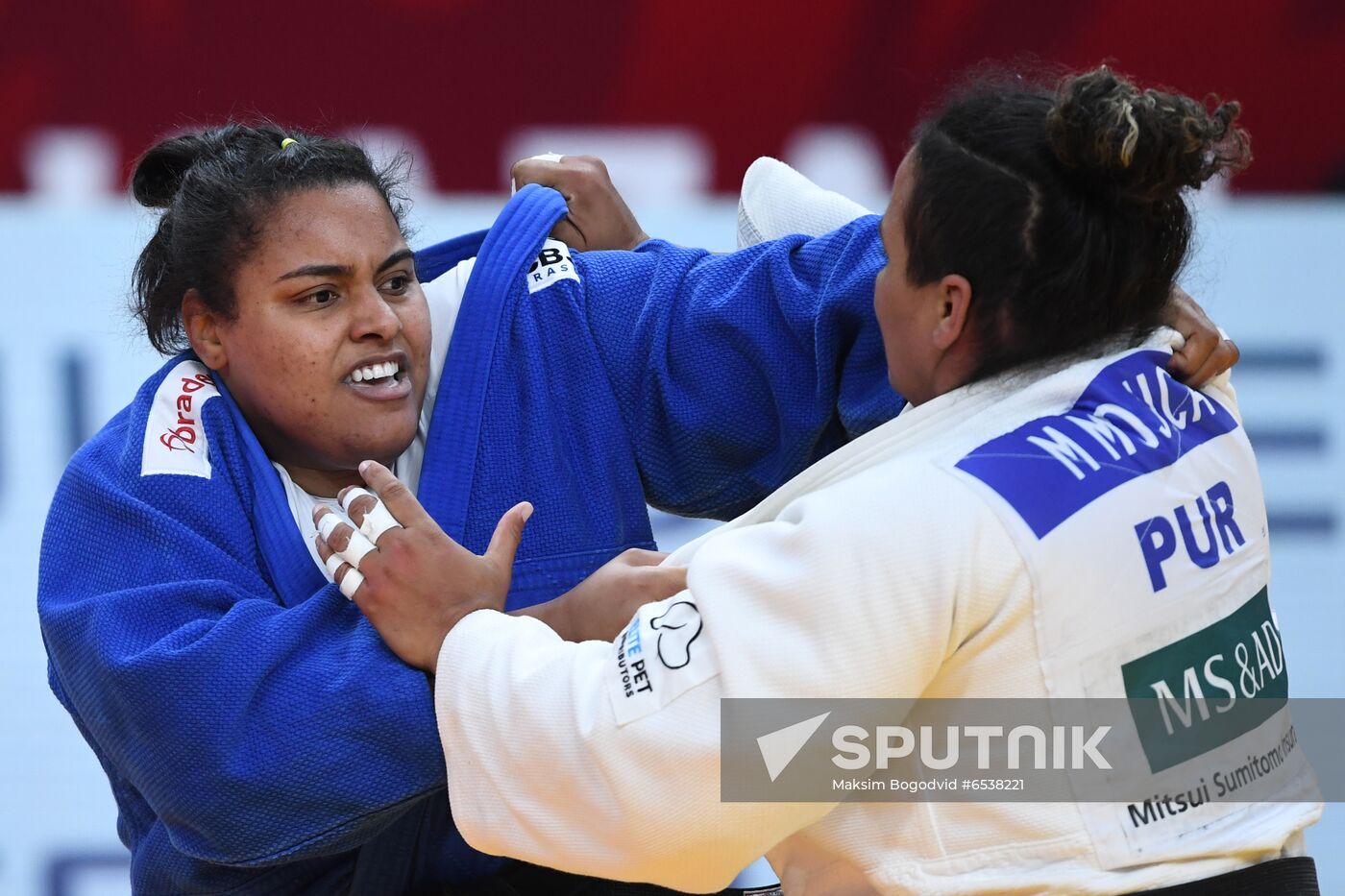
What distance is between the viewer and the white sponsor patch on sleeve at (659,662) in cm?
126

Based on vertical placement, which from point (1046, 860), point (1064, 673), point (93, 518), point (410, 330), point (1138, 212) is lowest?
point (1046, 860)

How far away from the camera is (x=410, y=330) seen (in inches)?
67.4

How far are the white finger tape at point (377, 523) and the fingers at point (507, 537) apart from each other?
0.33ft

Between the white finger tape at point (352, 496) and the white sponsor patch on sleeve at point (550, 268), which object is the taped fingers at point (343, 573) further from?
Result: the white sponsor patch on sleeve at point (550, 268)

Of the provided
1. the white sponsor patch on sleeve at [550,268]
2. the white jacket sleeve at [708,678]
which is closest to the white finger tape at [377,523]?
the white jacket sleeve at [708,678]

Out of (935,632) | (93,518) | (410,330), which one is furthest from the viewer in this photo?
(410,330)

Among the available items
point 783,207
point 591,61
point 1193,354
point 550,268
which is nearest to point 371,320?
point 550,268

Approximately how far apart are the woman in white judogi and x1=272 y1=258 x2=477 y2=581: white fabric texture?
268 mm

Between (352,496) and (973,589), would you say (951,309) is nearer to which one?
(973,589)

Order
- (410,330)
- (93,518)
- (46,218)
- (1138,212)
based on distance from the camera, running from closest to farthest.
Result: (1138,212), (93,518), (410,330), (46,218)

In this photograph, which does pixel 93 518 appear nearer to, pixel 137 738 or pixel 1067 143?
pixel 137 738

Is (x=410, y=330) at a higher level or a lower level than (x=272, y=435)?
higher

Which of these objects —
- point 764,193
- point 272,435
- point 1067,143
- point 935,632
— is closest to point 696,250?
point 764,193

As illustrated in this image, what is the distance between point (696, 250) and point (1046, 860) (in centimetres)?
94
